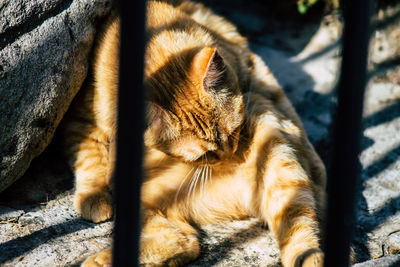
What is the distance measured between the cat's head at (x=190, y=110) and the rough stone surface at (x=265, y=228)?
1.47ft

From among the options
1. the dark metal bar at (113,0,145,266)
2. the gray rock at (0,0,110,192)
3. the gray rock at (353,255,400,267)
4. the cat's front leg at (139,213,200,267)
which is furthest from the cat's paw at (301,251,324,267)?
the gray rock at (0,0,110,192)

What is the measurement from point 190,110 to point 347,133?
1.10 meters

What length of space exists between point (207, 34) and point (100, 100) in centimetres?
69

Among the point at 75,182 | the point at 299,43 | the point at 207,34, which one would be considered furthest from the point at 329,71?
the point at 75,182

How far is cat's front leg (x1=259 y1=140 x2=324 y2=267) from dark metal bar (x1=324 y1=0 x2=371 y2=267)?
0.73m

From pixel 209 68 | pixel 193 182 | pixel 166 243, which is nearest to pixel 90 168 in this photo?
pixel 193 182

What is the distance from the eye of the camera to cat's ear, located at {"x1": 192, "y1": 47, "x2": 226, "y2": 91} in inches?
68.6

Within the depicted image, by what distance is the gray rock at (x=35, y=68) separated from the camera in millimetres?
1738

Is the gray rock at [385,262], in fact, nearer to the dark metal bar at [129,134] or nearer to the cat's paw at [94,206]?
the dark metal bar at [129,134]

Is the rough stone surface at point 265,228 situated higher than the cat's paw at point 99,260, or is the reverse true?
the rough stone surface at point 265,228

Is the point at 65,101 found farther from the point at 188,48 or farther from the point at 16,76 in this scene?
the point at 188,48

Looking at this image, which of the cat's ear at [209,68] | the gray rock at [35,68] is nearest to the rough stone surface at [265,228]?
the gray rock at [35,68]

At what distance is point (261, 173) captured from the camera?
211 centimetres

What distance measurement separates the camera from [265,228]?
2.08 m
